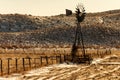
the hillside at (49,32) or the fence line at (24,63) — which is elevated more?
the fence line at (24,63)

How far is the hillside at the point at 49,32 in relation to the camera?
108m

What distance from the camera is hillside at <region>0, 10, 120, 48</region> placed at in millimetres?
107875

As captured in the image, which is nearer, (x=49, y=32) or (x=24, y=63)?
(x=24, y=63)

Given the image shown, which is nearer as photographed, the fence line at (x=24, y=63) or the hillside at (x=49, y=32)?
the fence line at (x=24, y=63)

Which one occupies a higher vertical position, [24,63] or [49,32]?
[24,63]

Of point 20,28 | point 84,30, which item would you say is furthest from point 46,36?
point 20,28

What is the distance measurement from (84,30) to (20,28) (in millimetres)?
23066

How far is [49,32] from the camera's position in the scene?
121m

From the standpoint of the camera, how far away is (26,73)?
1356 inches

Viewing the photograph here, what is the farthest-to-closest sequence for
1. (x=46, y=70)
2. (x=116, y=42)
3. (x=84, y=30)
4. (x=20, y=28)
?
(x=20, y=28) → (x=84, y=30) → (x=116, y=42) → (x=46, y=70)

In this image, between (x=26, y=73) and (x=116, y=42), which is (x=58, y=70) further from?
(x=116, y=42)

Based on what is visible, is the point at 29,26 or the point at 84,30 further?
the point at 29,26

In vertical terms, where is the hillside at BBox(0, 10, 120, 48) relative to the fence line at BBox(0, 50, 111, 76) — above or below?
below

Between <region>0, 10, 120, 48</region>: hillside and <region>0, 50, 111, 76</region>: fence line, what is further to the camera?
<region>0, 10, 120, 48</region>: hillside
